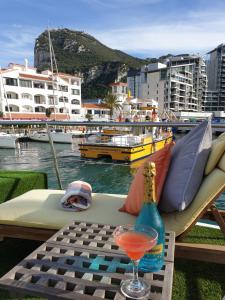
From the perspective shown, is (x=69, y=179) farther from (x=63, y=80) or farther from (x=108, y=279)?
(x=63, y=80)

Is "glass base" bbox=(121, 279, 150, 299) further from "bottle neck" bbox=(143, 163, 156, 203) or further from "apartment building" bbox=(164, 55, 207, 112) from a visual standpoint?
"apartment building" bbox=(164, 55, 207, 112)

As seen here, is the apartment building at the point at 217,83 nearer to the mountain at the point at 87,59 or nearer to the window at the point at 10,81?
the mountain at the point at 87,59

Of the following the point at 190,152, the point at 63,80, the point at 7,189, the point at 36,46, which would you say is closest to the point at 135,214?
the point at 190,152

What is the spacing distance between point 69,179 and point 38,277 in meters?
9.26

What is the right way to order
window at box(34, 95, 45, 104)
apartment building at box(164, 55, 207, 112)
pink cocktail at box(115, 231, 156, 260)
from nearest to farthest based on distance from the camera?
pink cocktail at box(115, 231, 156, 260), window at box(34, 95, 45, 104), apartment building at box(164, 55, 207, 112)

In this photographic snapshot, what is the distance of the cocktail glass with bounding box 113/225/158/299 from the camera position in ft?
3.33

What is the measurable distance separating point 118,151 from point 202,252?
36.0ft

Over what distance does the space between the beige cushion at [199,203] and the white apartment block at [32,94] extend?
32600mm

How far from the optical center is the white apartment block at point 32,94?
116 feet

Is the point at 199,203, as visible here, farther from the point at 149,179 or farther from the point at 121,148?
the point at 121,148

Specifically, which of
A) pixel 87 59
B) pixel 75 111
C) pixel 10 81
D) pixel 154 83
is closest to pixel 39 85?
pixel 10 81

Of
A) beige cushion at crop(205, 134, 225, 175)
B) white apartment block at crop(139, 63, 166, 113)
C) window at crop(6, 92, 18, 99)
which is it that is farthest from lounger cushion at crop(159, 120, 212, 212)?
white apartment block at crop(139, 63, 166, 113)

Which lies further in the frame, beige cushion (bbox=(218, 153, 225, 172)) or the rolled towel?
the rolled towel

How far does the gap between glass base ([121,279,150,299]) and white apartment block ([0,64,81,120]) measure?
1310 inches
